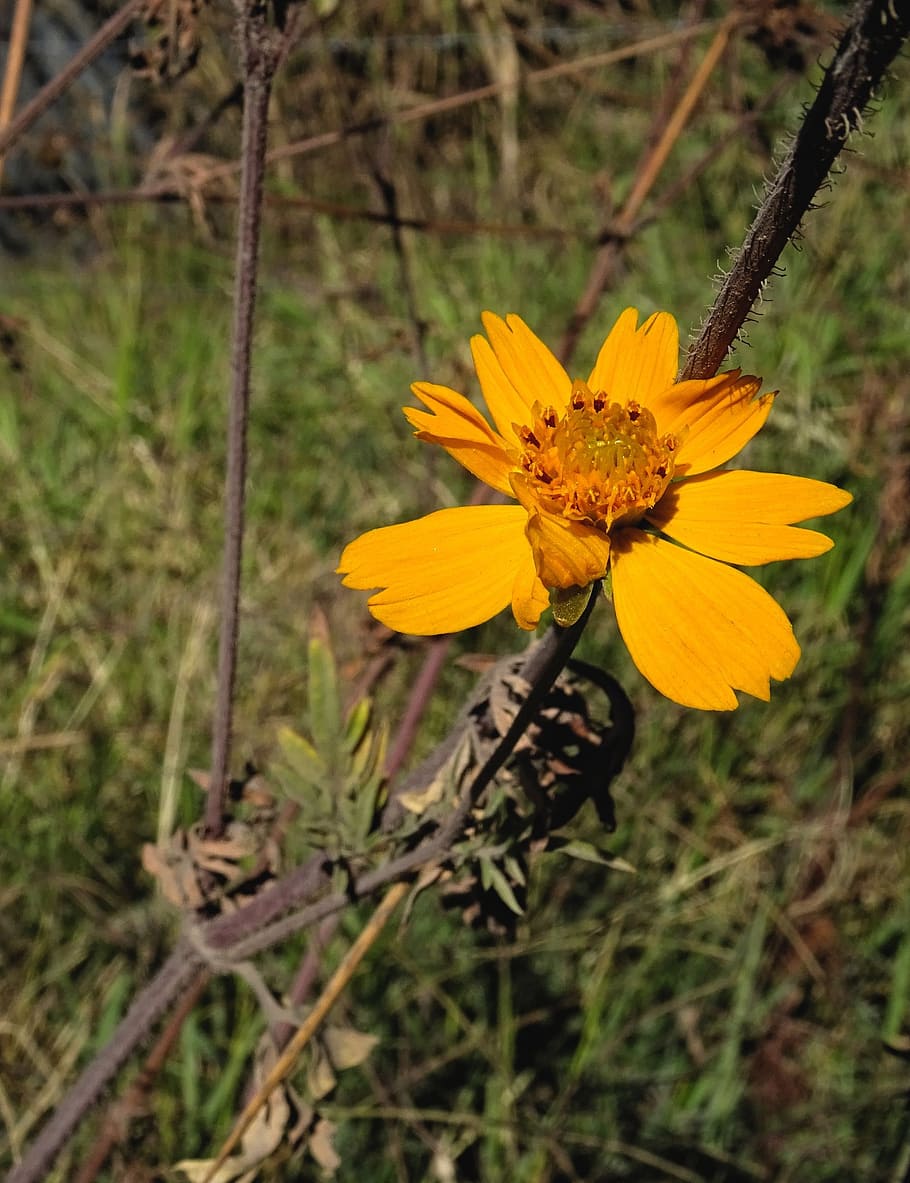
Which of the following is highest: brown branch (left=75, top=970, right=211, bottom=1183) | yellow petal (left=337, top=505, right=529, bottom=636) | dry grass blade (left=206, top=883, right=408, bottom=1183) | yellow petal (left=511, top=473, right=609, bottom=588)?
yellow petal (left=511, top=473, right=609, bottom=588)

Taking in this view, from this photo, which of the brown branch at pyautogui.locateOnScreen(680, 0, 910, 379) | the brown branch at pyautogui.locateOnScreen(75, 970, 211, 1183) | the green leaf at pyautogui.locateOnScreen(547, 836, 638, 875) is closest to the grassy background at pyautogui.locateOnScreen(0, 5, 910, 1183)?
the brown branch at pyautogui.locateOnScreen(75, 970, 211, 1183)

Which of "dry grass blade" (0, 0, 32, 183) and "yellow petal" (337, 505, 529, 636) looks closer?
"yellow petal" (337, 505, 529, 636)

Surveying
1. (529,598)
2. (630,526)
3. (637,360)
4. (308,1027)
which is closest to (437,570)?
(529,598)

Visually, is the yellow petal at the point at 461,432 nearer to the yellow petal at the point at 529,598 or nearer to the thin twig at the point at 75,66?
the yellow petal at the point at 529,598

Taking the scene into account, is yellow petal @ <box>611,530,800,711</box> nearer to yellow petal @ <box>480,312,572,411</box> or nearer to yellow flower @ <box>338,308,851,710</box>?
yellow flower @ <box>338,308,851,710</box>

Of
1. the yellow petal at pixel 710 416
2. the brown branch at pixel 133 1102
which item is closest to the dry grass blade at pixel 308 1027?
the brown branch at pixel 133 1102
